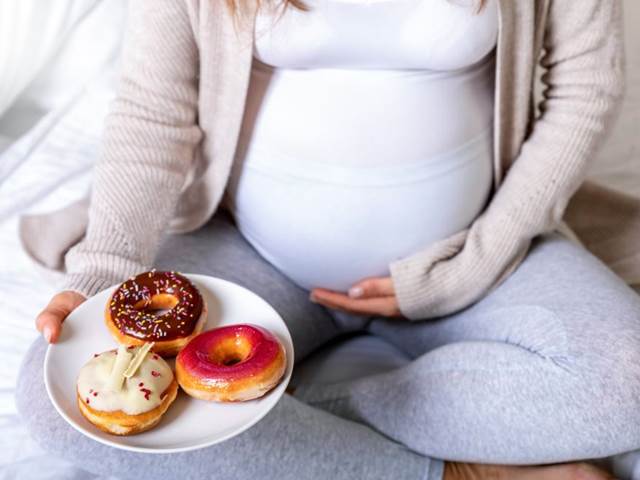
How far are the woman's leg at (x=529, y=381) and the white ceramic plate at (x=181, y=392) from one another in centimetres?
25

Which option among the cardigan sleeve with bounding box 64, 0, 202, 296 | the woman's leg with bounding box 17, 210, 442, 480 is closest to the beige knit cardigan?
the cardigan sleeve with bounding box 64, 0, 202, 296

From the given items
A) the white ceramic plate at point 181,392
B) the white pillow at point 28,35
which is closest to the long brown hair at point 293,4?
the white ceramic plate at point 181,392

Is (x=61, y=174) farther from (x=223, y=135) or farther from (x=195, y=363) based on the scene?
(x=195, y=363)

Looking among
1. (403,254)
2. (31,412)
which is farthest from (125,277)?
(403,254)

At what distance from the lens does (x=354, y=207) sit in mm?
917

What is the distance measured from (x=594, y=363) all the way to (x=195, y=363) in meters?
0.42

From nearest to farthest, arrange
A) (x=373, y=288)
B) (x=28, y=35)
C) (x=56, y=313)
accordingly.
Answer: (x=56, y=313) < (x=373, y=288) < (x=28, y=35)

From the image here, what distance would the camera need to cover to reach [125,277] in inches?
33.3

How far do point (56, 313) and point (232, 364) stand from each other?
182 mm

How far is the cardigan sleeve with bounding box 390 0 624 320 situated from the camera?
36.4 inches

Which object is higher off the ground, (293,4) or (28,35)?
(293,4)

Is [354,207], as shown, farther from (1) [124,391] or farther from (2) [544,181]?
(1) [124,391]

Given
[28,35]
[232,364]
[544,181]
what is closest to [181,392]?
[232,364]

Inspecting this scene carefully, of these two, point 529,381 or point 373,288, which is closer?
point 529,381
